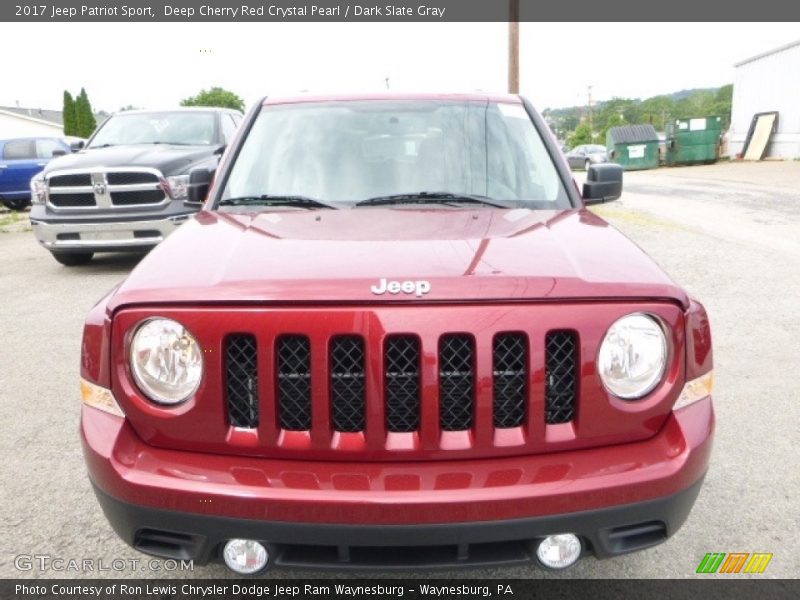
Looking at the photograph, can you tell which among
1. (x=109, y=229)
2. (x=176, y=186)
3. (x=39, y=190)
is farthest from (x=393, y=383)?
(x=39, y=190)

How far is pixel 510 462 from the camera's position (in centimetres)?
185

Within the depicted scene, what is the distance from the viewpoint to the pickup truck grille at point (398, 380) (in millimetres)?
1828

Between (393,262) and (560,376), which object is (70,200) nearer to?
(393,262)

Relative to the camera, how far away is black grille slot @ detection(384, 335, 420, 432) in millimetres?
1819

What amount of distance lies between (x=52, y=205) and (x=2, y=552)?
5.90 m

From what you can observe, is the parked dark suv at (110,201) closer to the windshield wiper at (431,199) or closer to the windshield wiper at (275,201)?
the windshield wiper at (275,201)

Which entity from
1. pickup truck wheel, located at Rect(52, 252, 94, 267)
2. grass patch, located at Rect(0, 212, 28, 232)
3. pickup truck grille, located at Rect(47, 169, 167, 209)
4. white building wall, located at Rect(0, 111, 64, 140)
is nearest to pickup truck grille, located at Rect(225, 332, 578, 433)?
pickup truck grille, located at Rect(47, 169, 167, 209)

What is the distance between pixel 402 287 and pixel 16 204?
57.8 ft

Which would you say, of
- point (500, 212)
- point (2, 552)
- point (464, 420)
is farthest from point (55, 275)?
point (464, 420)

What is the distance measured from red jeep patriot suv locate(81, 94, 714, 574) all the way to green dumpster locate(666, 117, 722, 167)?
32079 millimetres

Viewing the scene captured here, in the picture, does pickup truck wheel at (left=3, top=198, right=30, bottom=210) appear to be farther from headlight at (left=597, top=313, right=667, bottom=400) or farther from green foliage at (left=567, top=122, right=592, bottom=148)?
green foliage at (left=567, top=122, right=592, bottom=148)

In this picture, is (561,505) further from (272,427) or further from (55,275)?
(55,275)

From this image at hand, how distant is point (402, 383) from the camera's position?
1.84 m

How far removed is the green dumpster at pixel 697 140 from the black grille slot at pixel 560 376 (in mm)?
32256
